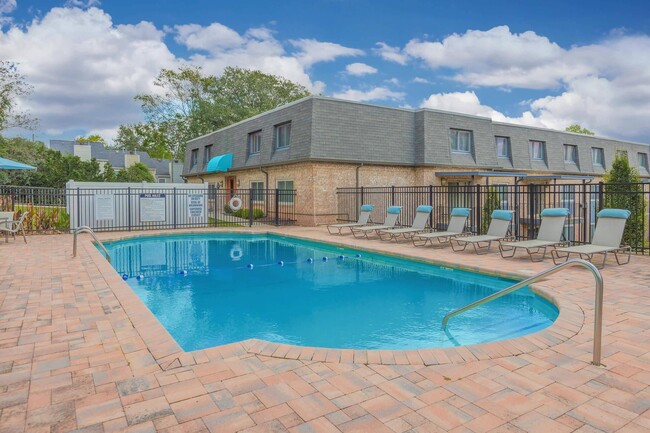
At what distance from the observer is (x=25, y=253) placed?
9945 millimetres

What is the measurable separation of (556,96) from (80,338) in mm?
31301

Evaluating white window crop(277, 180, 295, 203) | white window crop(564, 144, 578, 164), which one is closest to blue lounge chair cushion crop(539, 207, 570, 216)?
white window crop(277, 180, 295, 203)

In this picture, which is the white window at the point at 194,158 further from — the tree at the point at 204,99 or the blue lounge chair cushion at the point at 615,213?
the blue lounge chair cushion at the point at 615,213

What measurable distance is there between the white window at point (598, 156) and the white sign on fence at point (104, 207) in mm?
31900

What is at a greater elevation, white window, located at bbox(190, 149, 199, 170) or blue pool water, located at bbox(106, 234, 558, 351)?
white window, located at bbox(190, 149, 199, 170)

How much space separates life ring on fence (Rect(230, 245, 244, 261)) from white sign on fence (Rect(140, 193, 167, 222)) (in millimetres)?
5130

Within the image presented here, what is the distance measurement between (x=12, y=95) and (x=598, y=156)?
39.6 metres

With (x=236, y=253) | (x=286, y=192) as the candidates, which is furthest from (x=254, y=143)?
(x=236, y=253)

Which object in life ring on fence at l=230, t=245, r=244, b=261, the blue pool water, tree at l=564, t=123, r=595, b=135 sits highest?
tree at l=564, t=123, r=595, b=135

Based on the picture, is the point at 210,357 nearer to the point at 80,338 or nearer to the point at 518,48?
the point at 80,338

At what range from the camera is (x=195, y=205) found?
18188 mm

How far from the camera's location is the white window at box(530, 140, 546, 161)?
89.1 feet

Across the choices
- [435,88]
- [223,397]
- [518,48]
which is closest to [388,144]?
[518,48]

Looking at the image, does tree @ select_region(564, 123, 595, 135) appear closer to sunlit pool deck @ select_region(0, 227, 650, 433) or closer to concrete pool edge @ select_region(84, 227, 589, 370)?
sunlit pool deck @ select_region(0, 227, 650, 433)
